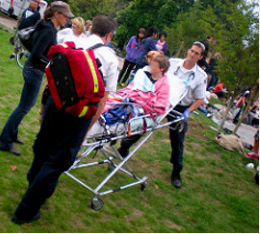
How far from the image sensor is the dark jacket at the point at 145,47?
371 inches

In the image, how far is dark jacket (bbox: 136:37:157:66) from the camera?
941 cm

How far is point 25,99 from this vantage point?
3.77 m

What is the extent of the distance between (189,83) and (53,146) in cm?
274

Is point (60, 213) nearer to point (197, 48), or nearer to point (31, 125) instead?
point (31, 125)

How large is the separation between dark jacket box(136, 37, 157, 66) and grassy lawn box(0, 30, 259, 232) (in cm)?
305

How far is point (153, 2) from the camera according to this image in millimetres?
24062

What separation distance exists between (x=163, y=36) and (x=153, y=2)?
560 inches

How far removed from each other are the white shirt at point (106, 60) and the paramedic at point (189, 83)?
215 cm

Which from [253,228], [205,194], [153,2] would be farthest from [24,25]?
[153,2]

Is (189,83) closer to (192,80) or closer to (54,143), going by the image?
(192,80)

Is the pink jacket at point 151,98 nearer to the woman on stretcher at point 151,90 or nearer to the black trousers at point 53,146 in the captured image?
the woman on stretcher at point 151,90

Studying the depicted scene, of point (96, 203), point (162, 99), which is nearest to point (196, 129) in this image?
point (162, 99)

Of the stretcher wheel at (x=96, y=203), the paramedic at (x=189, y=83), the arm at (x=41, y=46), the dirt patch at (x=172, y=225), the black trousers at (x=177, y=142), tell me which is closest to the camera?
the arm at (x=41, y=46)

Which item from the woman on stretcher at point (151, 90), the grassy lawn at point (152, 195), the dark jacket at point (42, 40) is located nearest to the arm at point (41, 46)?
the dark jacket at point (42, 40)
